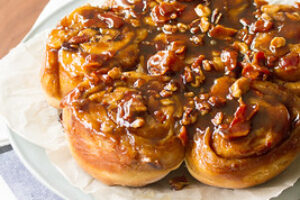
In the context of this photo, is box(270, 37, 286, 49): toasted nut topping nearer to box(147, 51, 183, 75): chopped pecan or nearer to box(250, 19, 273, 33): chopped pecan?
box(250, 19, 273, 33): chopped pecan

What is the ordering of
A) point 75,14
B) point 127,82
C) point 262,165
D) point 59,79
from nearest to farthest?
point 262,165
point 127,82
point 59,79
point 75,14

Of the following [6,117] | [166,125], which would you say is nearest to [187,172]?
[166,125]

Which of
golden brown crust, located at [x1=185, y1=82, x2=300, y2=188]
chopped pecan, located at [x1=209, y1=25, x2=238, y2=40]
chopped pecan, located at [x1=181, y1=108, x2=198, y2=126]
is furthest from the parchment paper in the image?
chopped pecan, located at [x1=209, y1=25, x2=238, y2=40]

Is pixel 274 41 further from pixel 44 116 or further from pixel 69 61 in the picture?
pixel 44 116

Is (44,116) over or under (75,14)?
under

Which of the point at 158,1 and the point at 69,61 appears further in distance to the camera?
the point at 158,1

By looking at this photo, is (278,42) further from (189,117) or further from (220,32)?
(189,117)
